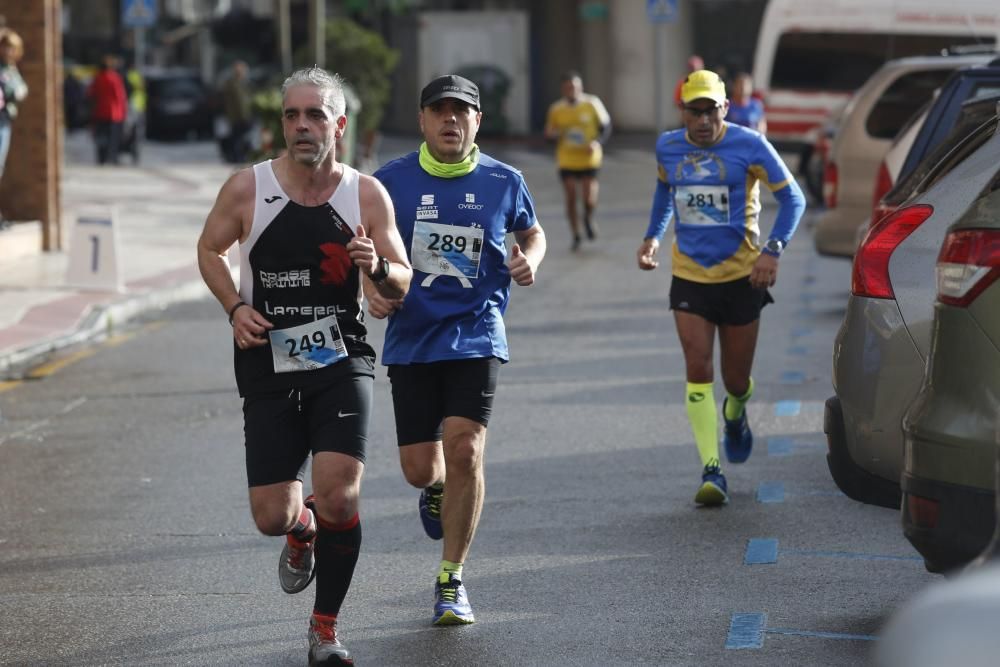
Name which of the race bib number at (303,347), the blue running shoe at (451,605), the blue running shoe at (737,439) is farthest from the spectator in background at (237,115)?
the race bib number at (303,347)

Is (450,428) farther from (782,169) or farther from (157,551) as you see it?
(782,169)

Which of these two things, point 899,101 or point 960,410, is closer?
point 960,410

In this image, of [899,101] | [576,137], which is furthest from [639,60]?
[899,101]

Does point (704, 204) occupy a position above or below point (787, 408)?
above

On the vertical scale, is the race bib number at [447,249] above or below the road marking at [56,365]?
above

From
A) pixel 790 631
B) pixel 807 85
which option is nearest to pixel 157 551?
pixel 790 631

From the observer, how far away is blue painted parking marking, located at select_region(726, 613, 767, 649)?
19.0 feet

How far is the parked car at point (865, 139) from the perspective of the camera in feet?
48.3

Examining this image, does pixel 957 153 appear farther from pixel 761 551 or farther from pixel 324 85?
pixel 324 85

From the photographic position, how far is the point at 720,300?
8.14 metres

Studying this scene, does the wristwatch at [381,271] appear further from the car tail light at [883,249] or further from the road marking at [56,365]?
the road marking at [56,365]

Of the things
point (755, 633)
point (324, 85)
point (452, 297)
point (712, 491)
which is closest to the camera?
point (324, 85)

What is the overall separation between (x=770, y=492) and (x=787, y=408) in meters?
2.22

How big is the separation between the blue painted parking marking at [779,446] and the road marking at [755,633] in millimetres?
3029
